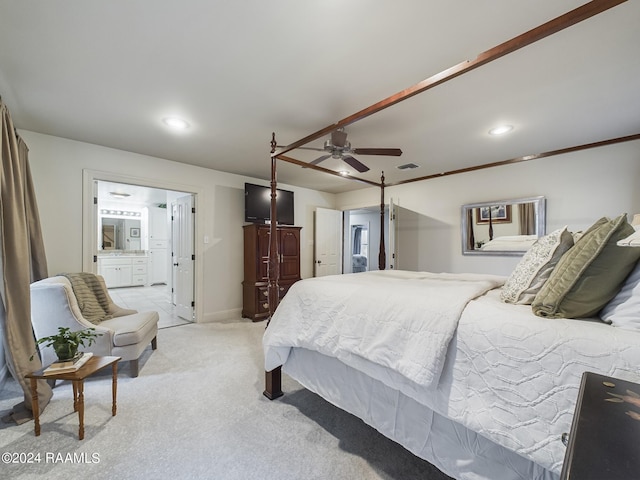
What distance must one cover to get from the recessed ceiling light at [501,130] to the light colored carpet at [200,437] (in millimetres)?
2864

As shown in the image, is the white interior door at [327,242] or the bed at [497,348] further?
the white interior door at [327,242]

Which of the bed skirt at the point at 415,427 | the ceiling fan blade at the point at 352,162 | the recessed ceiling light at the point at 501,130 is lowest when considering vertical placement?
the bed skirt at the point at 415,427

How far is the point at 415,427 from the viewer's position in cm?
137

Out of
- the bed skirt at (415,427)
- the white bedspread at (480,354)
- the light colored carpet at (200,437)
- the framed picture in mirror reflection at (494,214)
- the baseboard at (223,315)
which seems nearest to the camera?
the white bedspread at (480,354)

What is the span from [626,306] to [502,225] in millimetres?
3094

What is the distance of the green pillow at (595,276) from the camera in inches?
40.0

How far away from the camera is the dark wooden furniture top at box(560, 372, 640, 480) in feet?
1.27

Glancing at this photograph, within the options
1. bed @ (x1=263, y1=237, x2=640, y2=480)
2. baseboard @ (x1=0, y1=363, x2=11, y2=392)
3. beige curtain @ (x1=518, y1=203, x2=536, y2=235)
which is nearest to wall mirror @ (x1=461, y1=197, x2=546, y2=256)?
beige curtain @ (x1=518, y1=203, x2=536, y2=235)

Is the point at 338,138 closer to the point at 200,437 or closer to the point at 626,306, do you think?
the point at 626,306

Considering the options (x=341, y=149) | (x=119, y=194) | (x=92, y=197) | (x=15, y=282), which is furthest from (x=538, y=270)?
(x=119, y=194)

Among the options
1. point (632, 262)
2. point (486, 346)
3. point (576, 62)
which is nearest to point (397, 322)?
point (486, 346)

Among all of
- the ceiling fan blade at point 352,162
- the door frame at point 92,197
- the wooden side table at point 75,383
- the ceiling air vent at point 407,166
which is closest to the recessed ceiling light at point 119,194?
the door frame at point 92,197

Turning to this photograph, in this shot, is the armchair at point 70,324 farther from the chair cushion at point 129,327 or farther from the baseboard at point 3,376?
the baseboard at point 3,376

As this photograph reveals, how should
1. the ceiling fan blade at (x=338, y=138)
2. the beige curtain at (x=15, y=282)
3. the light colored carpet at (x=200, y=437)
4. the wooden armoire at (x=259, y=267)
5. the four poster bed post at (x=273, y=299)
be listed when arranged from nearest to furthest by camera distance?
the light colored carpet at (x=200, y=437), the beige curtain at (x=15, y=282), the four poster bed post at (x=273, y=299), the ceiling fan blade at (x=338, y=138), the wooden armoire at (x=259, y=267)
